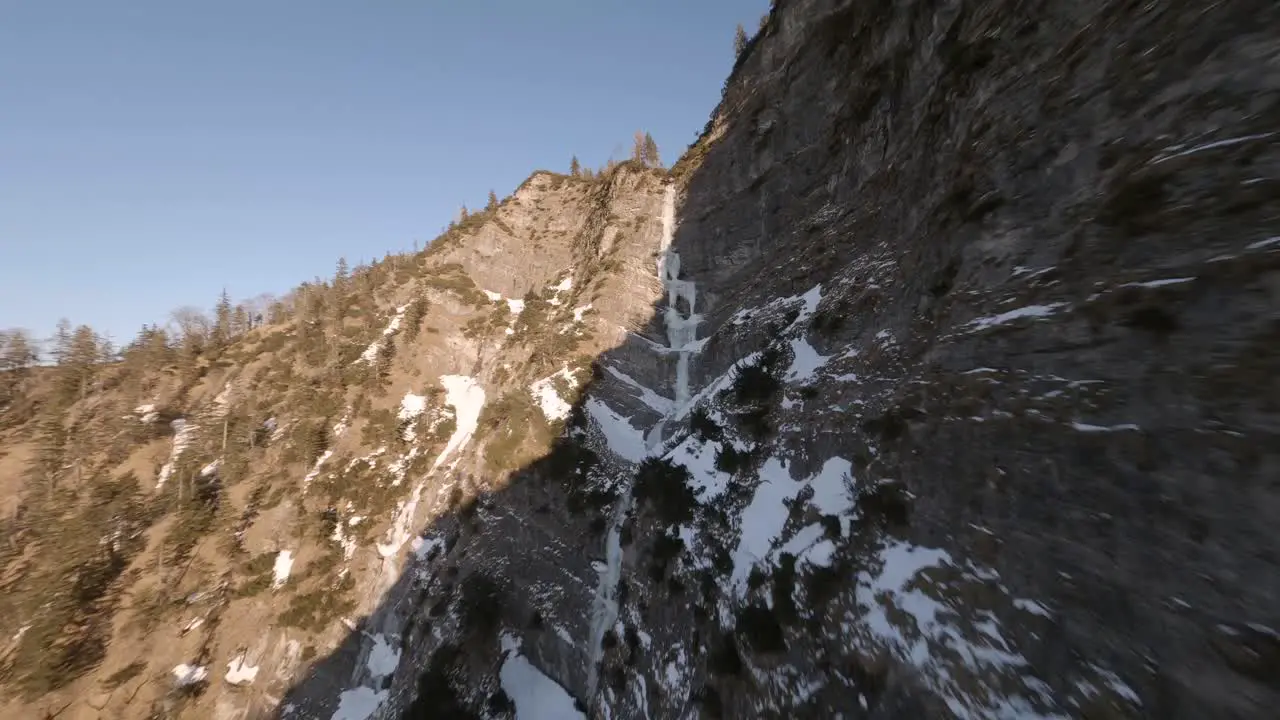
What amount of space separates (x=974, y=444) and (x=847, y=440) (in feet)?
18.4

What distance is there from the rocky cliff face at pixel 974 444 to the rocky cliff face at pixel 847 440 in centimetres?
8

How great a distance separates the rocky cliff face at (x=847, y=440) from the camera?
7051 mm

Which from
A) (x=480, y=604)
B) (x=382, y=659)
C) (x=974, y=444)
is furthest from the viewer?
(x=382, y=659)

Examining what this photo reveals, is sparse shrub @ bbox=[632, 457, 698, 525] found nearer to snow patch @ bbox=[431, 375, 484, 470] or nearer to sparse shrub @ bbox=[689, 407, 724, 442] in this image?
sparse shrub @ bbox=[689, 407, 724, 442]

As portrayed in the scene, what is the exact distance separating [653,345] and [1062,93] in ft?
102

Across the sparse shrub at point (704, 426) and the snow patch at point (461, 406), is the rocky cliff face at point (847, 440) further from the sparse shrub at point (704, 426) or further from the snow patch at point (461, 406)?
the snow patch at point (461, 406)

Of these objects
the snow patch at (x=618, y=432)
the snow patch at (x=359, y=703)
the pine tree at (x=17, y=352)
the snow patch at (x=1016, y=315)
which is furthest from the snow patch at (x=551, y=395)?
the pine tree at (x=17, y=352)

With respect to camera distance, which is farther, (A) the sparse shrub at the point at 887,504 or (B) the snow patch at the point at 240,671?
(B) the snow patch at the point at 240,671

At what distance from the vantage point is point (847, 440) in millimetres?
16609

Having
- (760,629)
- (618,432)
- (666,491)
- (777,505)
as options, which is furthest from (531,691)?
(777,505)

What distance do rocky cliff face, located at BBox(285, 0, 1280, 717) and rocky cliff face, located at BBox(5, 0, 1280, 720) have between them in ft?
0.26

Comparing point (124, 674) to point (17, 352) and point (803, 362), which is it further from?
point (17, 352)

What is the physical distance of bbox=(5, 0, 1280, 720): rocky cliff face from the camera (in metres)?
7.05

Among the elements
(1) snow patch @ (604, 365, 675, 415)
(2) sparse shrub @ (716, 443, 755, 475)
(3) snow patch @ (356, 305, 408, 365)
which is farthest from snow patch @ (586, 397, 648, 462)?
(3) snow patch @ (356, 305, 408, 365)
